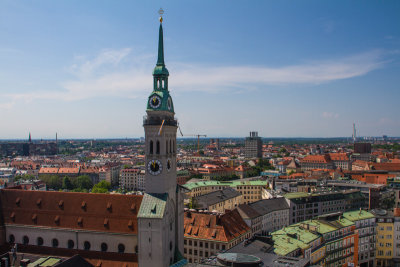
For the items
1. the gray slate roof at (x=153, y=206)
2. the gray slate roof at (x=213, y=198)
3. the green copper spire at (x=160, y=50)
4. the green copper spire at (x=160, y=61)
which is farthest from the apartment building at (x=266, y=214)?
the green copper spire at (x=160, y=50)

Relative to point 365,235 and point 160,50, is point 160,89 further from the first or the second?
point 365,235

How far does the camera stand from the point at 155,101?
5838 cm

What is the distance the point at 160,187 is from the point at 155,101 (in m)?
13.5

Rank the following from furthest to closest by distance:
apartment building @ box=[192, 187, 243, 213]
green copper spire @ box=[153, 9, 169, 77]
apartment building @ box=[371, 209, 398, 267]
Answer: apartment building @ box=[192, 187, 243, 213]
apartment building @ box=[371, 209, 398, 267]
green copper spire @ box=[153, 9, 169, 77]

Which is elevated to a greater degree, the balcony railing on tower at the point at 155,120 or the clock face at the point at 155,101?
the clock face at the point at 155,101

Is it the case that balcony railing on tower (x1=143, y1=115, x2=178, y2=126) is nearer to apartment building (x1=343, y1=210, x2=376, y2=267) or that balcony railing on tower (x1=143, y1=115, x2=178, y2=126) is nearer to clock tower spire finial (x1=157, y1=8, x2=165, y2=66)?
clock tower spire finial (x1=157, y1=8, x2=165, y2=66)

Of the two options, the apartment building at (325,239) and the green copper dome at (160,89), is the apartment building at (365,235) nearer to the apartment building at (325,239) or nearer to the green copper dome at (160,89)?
the apartment building at (325,239)

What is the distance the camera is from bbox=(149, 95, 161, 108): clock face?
58.2 metres

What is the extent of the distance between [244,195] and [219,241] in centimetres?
8107

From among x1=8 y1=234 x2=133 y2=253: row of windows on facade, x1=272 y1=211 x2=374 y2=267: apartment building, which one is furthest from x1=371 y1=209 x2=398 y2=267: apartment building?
x1=8 y1=234 x2=133 y2=253: row of windows on facade

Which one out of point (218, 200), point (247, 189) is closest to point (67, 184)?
point (247, 189)

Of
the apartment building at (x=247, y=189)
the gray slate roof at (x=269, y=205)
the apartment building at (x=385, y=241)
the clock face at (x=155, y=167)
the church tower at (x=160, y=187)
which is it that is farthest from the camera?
the apartment building at (x=247, y=189)

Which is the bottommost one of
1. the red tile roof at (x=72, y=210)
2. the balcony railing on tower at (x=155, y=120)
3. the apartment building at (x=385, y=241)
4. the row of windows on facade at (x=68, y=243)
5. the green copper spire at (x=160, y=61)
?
the apartment building at (x=385, y=241)

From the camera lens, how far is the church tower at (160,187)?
53.3 meters
